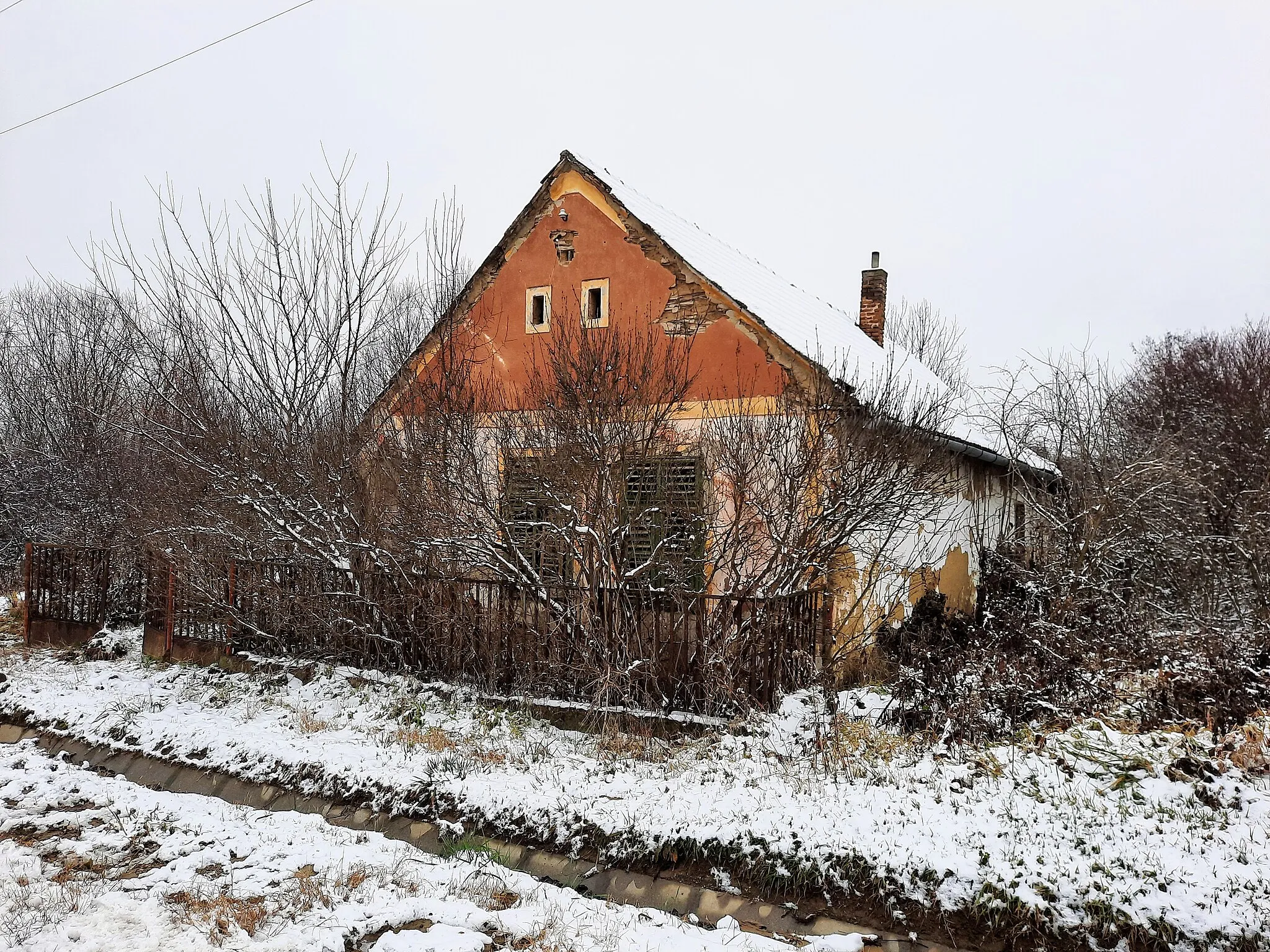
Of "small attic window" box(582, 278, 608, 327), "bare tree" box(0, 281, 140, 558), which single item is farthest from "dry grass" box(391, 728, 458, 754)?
"bare tree" box(0, 281, 140, 558)

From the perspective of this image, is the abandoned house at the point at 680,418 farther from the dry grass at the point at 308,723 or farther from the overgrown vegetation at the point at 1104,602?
the dry grass at the point at 308,723

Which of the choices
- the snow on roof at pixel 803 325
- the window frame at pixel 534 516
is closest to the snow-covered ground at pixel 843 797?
the window frame at pixel 534 516

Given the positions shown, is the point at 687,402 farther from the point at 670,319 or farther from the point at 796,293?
the point at 796,293

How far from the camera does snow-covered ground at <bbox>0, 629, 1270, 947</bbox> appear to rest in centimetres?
430

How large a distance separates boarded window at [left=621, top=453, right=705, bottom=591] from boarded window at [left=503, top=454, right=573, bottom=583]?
0.64 m

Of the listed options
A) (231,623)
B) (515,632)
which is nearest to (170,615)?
(231,623)

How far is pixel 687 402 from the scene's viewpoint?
9734 mm

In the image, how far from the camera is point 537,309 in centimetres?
1120

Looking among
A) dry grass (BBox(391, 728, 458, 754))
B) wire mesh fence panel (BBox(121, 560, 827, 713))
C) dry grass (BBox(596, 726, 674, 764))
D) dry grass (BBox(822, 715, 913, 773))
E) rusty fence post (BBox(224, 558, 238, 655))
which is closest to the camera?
dry grass (BBox(822, 715, 913, 773))

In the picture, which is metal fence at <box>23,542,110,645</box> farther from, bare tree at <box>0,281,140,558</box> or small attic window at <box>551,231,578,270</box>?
small attic window at <box>551,231,578,270</box>

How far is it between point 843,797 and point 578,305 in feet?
23.5

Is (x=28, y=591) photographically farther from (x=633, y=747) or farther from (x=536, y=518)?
(x=633, y=747)

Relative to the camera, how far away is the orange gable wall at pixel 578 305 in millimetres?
9750

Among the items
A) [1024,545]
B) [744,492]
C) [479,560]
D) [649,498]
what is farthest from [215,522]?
[1024,545]
